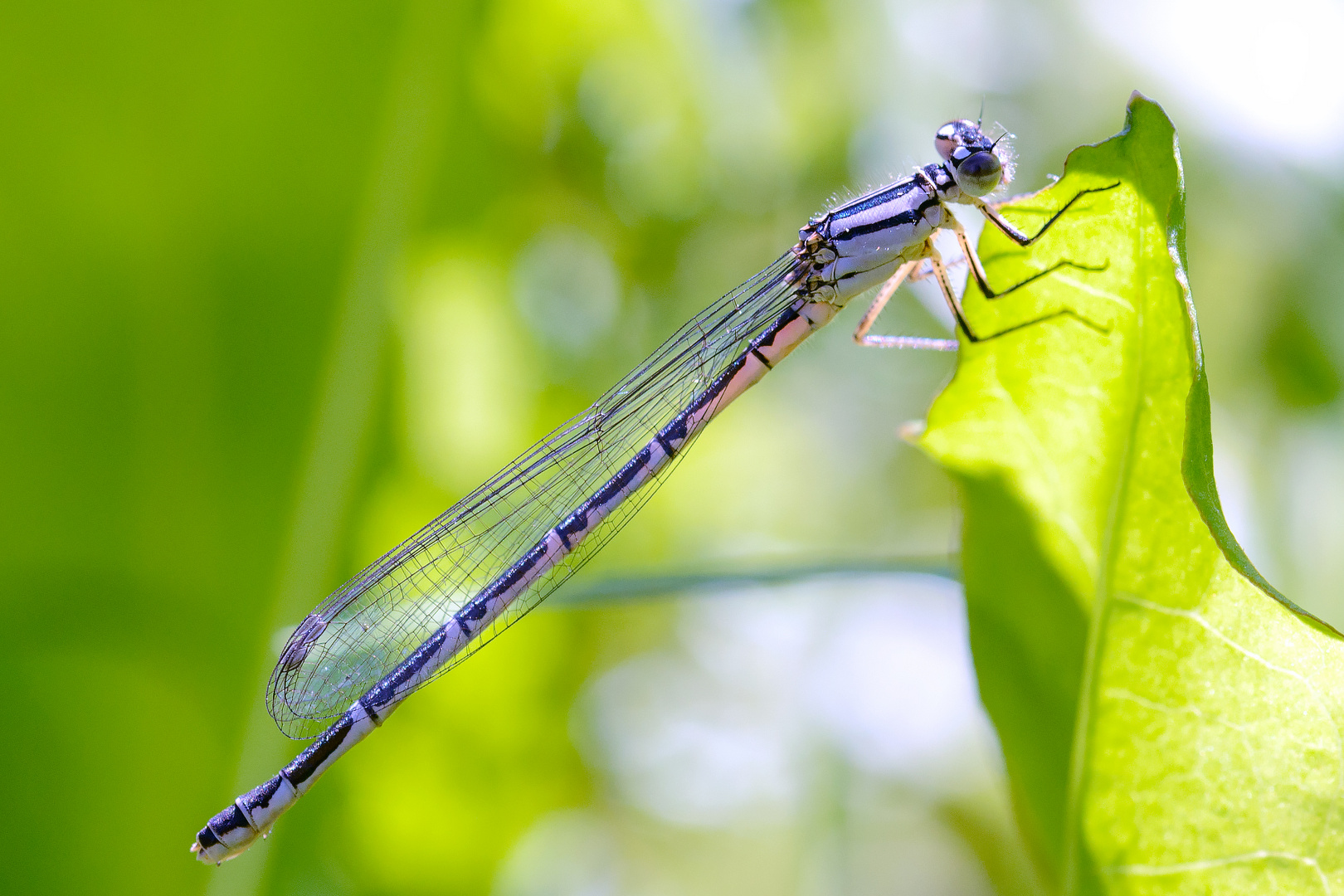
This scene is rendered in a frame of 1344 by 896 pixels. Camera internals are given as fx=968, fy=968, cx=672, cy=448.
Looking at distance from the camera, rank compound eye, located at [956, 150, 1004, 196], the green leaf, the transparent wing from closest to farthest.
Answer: the green leaf, compound eye, located at [956, 150, 1004, 196], the transparent wing

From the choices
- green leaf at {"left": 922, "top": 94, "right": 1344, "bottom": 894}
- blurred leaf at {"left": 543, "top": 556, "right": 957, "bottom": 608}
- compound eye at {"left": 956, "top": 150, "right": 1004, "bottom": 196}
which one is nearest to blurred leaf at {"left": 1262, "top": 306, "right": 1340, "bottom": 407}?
compound eye at {"left": 956, "top": 150, "right": 1004, "bottom": 196}

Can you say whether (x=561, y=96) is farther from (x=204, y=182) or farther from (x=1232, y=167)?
(x=1232, y=167)

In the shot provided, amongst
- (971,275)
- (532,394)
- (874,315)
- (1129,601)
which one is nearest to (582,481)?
(532,394)

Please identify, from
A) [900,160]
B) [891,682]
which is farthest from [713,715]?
[900,160]

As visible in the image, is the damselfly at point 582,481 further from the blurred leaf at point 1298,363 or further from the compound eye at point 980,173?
the blurred leaf at point 1298,363

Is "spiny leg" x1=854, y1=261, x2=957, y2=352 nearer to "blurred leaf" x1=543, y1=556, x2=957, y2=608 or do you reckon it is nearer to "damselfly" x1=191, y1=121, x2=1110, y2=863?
"damselfly" x1=191, y1=121, x2=1110, y2=863

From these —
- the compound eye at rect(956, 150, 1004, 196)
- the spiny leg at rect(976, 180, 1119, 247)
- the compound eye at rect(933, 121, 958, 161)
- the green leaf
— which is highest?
the compound eye at rect(933, 121, 958, 161)

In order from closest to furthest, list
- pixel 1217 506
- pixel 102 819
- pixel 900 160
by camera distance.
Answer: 1. pixel 1217 506
2. pixel 102 819
3. pixel 900 160

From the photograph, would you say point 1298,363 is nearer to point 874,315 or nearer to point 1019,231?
point 874,315
